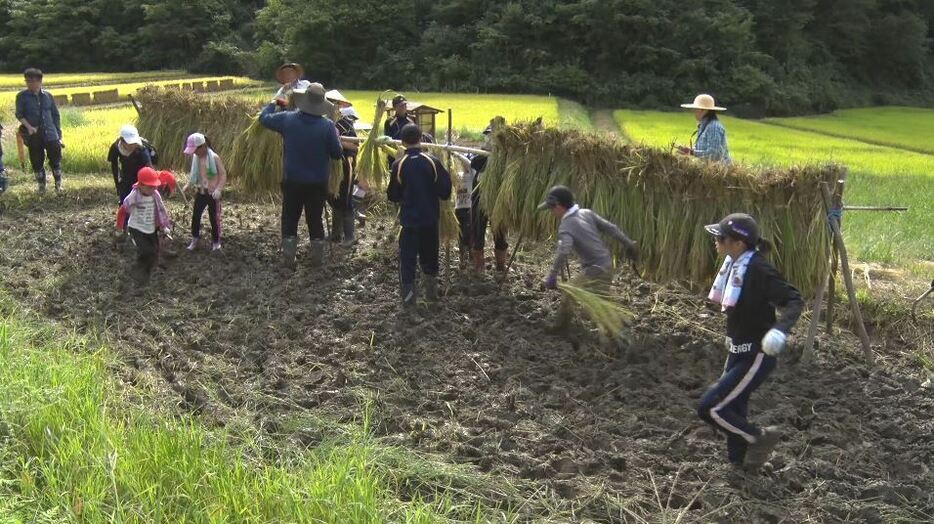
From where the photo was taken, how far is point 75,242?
809 centimetres


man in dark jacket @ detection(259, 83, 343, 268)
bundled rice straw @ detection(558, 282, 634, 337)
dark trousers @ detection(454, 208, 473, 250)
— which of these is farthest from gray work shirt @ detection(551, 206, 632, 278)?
man in dark jacket @ detection(259, 83, 343, 268)

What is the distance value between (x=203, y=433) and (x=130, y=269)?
151 inches

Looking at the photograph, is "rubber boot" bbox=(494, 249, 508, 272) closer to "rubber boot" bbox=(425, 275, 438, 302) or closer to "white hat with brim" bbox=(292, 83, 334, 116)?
"rubber boot" bbox=(425, 275, 438, 302)

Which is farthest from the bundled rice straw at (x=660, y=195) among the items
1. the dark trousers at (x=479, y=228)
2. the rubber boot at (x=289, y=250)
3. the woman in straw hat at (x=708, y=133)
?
the rubber boot at (x=289, y=250)

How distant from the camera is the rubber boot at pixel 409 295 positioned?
6.41m

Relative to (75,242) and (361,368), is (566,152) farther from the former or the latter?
(75,242)

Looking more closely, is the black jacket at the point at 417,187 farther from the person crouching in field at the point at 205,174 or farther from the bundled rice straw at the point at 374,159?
the person crouching in field at the point at 205,174

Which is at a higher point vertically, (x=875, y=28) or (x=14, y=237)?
(x=875, y=28)

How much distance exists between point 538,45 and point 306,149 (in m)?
26.5

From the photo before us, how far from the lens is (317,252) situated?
23.9 ft

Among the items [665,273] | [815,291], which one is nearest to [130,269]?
[665,273]

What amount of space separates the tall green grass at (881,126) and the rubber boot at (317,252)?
15969 mm

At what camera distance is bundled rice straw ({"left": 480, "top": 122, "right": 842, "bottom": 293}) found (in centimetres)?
558

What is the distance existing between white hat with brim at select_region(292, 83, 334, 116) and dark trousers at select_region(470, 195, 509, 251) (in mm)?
1531
